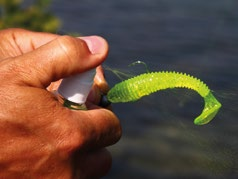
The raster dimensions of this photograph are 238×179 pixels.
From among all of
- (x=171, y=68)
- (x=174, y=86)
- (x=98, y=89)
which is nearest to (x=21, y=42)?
(x=98, y=89)

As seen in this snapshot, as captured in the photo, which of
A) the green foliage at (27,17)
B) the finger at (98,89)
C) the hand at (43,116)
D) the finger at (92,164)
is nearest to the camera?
the hand at (43,116)

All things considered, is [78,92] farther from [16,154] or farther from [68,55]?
[16,154]

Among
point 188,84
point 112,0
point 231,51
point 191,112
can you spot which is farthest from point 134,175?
point 112,0

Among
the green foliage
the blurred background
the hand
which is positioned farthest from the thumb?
the green foliage

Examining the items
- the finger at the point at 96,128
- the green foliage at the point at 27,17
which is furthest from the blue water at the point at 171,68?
the green foliage at the point at 27,17

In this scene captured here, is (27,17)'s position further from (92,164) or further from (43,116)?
(43,116)

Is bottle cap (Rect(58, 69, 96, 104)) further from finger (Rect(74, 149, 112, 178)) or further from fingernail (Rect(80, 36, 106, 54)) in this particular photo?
finger (Rect(74, 149, 112, 178))

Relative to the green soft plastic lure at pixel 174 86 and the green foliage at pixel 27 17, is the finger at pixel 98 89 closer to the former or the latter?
the green soft plastic lure at pixel 174 86
